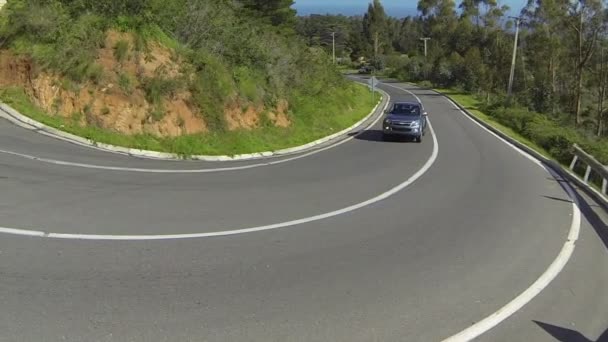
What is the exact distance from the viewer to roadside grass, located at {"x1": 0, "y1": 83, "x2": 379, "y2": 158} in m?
15.5

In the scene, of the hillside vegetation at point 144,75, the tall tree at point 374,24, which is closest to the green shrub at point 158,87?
the hillside vegetation at point 144,75

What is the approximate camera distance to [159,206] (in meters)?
9.58

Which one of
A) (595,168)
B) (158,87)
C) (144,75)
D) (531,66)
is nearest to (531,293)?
(595,168)

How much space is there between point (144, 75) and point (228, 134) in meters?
3.25

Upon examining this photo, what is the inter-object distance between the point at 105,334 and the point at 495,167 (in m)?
14.5

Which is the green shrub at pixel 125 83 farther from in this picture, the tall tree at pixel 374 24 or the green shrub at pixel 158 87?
the tall tree at pixel 374 24

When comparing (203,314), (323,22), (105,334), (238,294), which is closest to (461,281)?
(238,294)

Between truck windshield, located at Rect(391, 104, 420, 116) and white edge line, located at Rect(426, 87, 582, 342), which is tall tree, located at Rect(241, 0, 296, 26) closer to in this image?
truck windshield, located at Rect(391, 104, 420, 116)

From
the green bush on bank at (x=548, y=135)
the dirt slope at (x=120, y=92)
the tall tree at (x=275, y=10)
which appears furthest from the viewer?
the tall tree at (x=275, y=10)

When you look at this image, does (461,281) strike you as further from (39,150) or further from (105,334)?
(39,150)

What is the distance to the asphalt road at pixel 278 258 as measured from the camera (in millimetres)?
5457

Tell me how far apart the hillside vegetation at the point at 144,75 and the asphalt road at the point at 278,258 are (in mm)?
2800

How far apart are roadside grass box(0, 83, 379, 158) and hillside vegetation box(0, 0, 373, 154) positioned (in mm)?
55

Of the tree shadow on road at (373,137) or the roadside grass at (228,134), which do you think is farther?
the tree shadow on road at (373,137)
